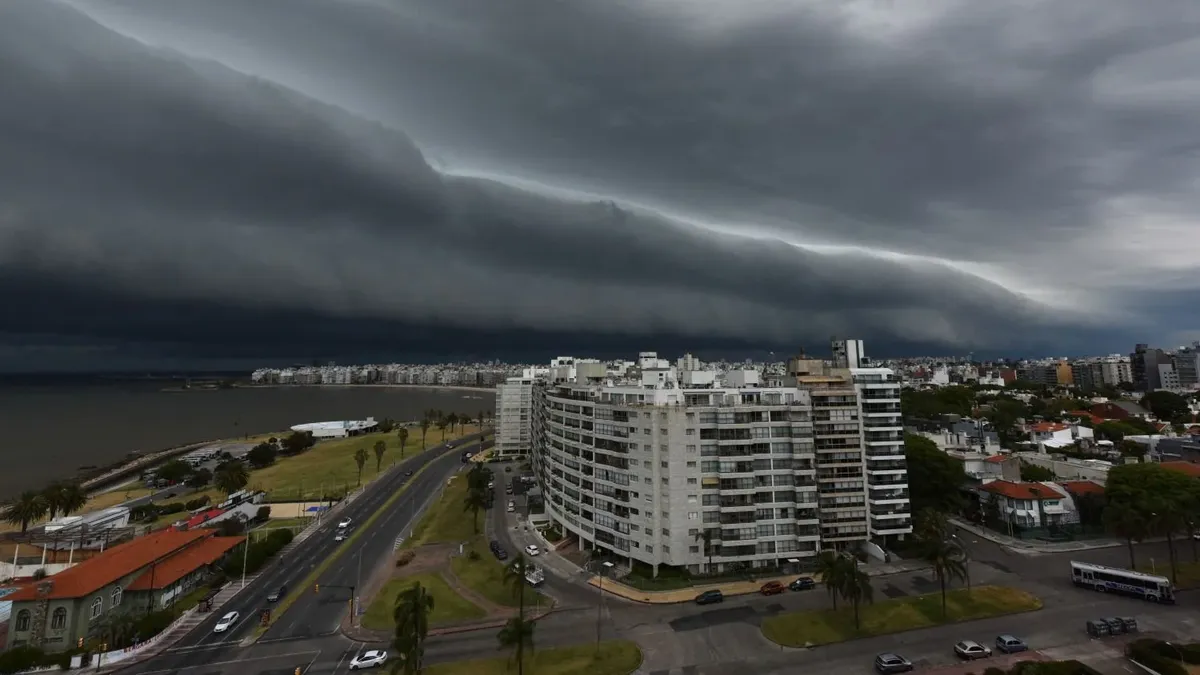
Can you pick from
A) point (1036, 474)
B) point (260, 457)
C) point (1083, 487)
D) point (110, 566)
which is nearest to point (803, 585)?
point (1083, 487)

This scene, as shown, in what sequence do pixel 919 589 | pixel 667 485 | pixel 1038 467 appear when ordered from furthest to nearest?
pixel 1038 467
pixel 667 485
pixel 919 589

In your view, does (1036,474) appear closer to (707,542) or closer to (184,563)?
(707,542)

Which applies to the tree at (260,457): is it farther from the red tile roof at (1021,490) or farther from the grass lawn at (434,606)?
the red tile roof at (1021,490)

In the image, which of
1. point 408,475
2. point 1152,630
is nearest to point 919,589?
point 1152,630

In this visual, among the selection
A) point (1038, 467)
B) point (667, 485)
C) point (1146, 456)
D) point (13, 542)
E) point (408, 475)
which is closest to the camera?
point (667, 485)

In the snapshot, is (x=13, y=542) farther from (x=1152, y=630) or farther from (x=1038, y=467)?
(x=1038, y=467)

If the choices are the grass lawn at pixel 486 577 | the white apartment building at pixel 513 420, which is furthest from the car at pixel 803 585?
the white apartment building at pixel 513 420
